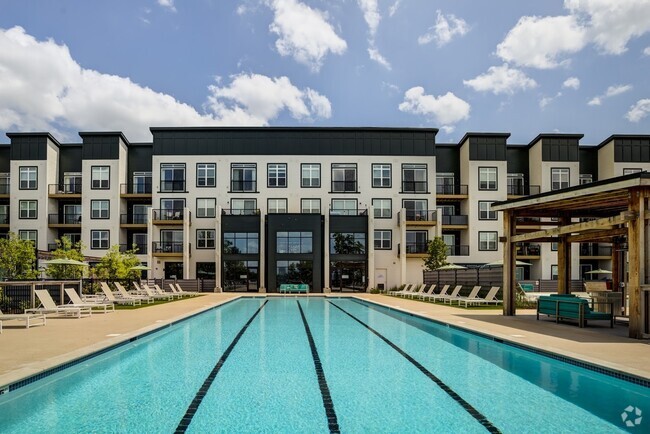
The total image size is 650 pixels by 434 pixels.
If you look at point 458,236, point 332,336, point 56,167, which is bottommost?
point 332,336

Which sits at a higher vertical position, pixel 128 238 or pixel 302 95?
pixel 302 95

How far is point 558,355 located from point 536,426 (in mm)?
3298

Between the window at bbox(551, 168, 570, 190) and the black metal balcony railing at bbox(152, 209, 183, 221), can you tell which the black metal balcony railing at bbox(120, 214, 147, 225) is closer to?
the black metal balcony railing at bbox(152, 209, 183, 221)

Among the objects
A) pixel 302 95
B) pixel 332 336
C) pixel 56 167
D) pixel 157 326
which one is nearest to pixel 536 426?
pixel 332 336

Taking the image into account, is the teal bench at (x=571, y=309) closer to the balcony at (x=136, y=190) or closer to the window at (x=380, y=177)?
the window at (x=380, y=177)

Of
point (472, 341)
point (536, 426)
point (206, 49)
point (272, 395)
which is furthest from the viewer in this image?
point (206, 49)

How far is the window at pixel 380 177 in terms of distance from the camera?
39375 mm

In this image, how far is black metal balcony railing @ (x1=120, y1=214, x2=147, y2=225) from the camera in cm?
4041

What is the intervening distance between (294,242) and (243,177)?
23.3ft

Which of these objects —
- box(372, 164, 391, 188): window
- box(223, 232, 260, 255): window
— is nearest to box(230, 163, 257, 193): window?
box(223, 232, 260, 255): window

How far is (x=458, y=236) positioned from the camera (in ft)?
135

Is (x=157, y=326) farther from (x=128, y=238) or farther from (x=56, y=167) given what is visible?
(x=56, y=167)

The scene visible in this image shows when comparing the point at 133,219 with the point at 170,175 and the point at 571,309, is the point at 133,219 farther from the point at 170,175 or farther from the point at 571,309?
the point at 571,309

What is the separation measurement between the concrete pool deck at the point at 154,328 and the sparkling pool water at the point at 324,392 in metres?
0.31
